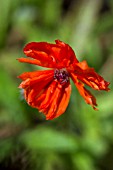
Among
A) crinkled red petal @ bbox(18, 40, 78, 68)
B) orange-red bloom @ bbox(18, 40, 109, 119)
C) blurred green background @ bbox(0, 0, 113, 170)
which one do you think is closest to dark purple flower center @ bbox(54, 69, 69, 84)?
orange-red bloom @ bbox(18, 40, 109, 119)

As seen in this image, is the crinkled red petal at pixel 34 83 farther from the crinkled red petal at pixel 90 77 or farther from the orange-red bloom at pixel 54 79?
the crinkled red petal at pixel 90 77

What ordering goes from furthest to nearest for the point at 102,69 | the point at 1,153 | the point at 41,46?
the point at 102,69
the point at 1,153
the point at 41,46

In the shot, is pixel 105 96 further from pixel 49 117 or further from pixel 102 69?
pixel 49 117

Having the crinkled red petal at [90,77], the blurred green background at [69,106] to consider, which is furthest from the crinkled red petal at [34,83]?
the blurred green background at [69,106]

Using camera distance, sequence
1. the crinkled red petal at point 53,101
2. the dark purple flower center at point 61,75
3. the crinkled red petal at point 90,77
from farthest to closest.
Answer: the dark purple flower center at point 61,75, the crinkled red petal at point 53,101, the crinkled red petal at point 90,77

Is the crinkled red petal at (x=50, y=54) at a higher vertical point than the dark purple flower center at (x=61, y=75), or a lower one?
higher

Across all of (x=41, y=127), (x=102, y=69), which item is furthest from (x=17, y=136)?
(x=102, y=69)
